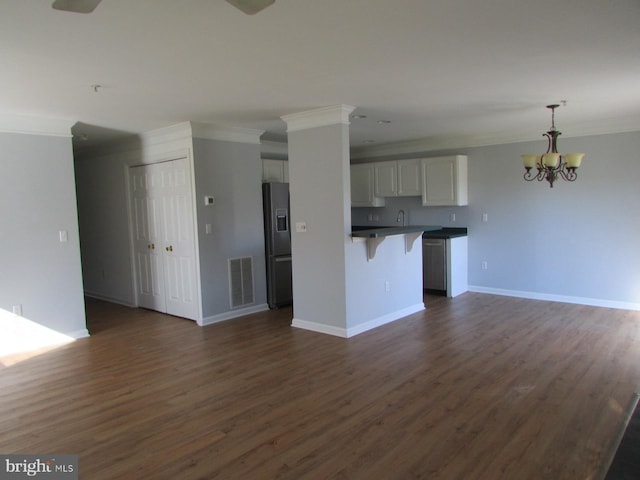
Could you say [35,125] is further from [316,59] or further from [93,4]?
[93,4]

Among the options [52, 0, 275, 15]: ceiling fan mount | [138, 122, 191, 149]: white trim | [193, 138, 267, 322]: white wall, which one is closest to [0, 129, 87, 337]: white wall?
[138, 122, 191, 149]: white trim

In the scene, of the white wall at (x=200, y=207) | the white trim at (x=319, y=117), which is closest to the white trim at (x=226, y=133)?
the white wall at (x=200, y=207)

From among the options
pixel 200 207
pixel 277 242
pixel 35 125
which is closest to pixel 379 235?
pixel 277 242

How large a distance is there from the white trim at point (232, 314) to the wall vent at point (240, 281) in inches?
3.0

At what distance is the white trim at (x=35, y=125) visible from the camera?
4516 millimetres

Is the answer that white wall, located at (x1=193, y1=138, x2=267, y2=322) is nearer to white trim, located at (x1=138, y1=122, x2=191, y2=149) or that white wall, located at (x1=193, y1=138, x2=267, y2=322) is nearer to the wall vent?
the wall vent

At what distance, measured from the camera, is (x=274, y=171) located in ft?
21.7

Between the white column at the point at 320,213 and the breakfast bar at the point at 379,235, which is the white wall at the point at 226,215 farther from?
the breakfast bar at the point at 379,235

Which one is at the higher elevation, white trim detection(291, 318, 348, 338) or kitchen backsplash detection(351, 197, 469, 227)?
kitchen backsplash detection(351, 197, 469, 227)

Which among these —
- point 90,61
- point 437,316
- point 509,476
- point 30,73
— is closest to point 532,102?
point 437,316

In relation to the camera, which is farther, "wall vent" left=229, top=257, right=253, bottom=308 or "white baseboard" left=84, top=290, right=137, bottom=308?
"white baseboard" left=84, top=290, right=137, bottom=308

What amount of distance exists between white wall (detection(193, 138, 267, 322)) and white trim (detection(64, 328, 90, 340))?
1.31 meters

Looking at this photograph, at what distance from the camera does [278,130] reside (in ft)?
19.1

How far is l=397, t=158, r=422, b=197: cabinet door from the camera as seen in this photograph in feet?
23.1
